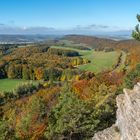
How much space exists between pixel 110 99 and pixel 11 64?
124594mm

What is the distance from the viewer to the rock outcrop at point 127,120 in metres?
32.8

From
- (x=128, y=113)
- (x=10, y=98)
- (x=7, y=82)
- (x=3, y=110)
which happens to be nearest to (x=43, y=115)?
(x=128, y=113)

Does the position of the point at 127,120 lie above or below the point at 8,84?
above

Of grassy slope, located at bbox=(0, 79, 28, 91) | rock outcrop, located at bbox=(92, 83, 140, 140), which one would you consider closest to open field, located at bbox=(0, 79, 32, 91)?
grassy slope, located at bbox=(0, 79, 28, 91)

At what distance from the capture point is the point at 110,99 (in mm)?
72938

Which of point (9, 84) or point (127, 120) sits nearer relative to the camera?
point (127, 120)

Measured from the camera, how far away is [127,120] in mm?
35031

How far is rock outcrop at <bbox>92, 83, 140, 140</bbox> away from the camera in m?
32.8

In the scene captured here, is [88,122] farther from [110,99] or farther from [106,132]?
[110,99]

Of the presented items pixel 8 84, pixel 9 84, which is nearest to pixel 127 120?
pixel 9 84

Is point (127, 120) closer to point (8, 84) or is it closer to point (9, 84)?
point (9, 84)

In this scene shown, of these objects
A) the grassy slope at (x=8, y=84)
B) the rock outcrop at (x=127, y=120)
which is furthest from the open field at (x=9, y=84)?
the rock outcrop at (x=127, y=120)

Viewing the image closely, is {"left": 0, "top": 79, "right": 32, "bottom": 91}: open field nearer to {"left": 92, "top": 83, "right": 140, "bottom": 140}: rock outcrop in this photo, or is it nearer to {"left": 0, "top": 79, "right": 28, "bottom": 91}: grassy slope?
{"left": 0, "top": 79, "right": 28, "bottom": 91}: grassy slope

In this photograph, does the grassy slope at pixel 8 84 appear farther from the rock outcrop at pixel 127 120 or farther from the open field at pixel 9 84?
the rock outcrop at pixel 127 120
